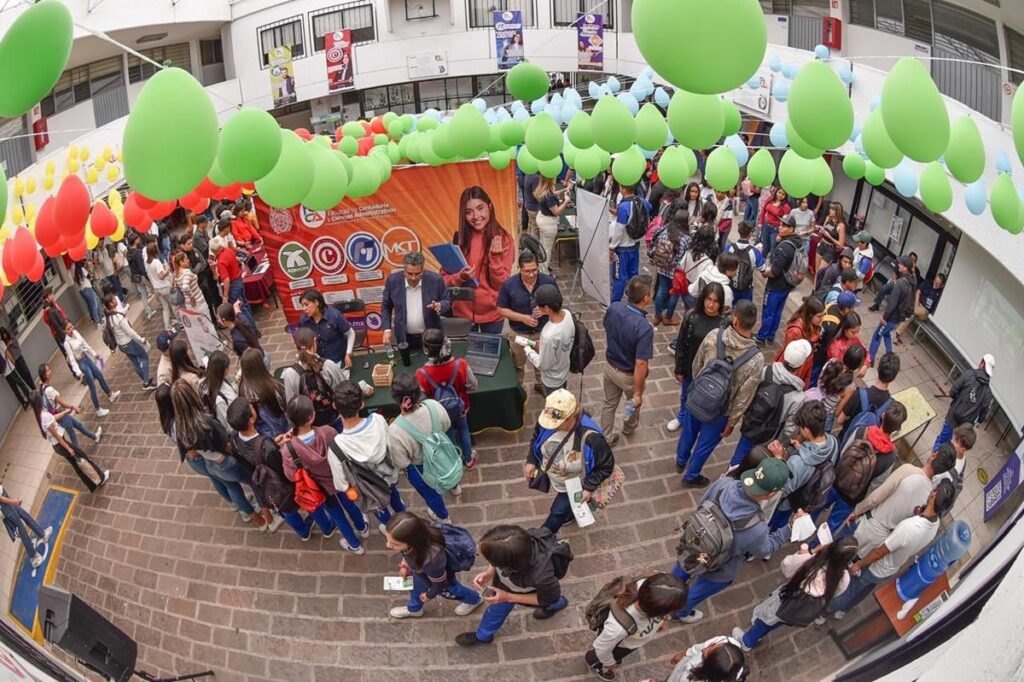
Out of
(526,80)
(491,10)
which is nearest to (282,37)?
(491,10)

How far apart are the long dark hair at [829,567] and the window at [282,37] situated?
21020 millimetres

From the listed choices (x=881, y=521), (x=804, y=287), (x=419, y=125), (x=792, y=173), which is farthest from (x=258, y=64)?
(x=881, y=521)

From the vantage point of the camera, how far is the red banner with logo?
706cm

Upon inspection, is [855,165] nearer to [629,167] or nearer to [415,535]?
[629,167]

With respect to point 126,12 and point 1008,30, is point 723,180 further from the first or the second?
point 126,12

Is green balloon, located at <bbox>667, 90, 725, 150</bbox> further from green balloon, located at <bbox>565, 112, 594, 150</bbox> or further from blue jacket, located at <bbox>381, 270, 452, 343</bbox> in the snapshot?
blue jacket, located at <bbox>381, 270, 452, 343</bbox>

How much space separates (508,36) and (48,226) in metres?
17.0

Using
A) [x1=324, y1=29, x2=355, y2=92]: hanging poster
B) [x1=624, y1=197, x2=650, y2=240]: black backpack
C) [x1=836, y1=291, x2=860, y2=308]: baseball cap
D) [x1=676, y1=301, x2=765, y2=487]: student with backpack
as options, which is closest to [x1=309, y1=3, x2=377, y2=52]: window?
[x1=324, y1=29, x2=355, y2=92]: hanging poster

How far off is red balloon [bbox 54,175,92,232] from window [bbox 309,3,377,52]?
17.1 meters

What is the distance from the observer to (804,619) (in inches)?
145

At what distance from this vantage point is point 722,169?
20.0 feet

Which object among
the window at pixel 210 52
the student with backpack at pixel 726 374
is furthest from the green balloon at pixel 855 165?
the window at pixel 210 52

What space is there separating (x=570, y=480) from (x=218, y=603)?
3068 millimetres

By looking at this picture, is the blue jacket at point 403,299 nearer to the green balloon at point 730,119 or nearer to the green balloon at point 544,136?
the green balloon at point 544,136
